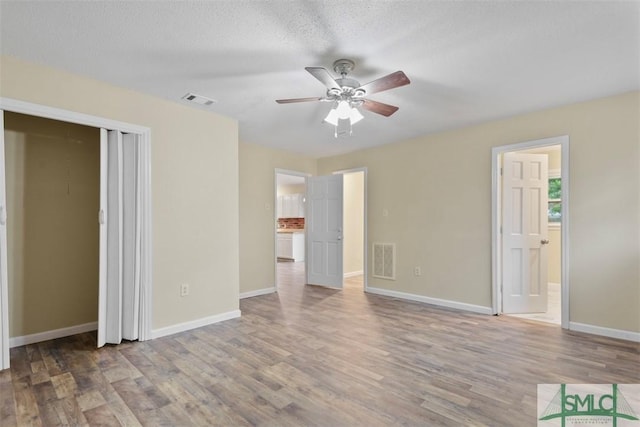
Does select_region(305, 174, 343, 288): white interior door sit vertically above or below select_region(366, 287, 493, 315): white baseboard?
above

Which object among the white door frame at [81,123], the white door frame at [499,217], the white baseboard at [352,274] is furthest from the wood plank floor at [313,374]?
the white baseboard at [352,274]

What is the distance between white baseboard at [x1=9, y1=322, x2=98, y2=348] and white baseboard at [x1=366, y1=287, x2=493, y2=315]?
12.5 feet

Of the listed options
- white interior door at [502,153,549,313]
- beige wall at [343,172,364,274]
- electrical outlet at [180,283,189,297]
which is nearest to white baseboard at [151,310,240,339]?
electrical outlet at [180,283,189,297]

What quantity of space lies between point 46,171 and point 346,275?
5.12 metres

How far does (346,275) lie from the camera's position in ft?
22.3

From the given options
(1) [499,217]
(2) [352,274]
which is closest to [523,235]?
(1) [499,217]

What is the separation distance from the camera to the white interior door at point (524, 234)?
411 centimetres

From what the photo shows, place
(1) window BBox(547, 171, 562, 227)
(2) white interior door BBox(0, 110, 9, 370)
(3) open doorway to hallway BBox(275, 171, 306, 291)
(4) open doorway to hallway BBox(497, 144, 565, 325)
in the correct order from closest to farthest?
(2) white interior door BBox(0, 110, 9, 370) → (4) open doorway to hallway BBox(497, 144, 565, 325) → (1) window BBox(547, 171, 562, 227) → (3) open doorway to hallway BBox(275, 171, 306, 291)

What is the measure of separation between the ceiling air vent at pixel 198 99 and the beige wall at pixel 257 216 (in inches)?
65.8

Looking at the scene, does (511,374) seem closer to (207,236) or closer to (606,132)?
(606,132)

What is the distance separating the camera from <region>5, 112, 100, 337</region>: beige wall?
3.14 metres

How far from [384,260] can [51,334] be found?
424cm

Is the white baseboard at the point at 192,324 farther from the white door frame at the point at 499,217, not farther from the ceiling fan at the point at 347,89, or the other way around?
the white door frame at the point at 499,217

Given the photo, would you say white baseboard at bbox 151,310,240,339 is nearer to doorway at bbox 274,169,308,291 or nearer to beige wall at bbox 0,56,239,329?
beige wall at bbox 0,56,239,329
